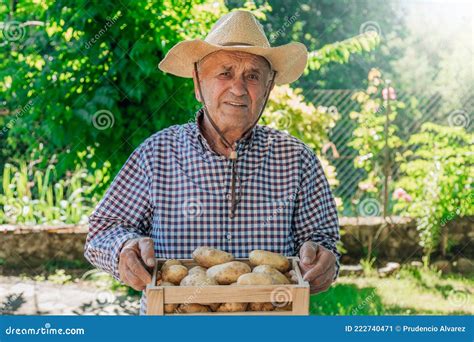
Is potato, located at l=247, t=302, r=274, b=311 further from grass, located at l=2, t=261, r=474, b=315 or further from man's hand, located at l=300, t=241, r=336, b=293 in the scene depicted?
grass, located at l=2, t=261, r=474, b=315

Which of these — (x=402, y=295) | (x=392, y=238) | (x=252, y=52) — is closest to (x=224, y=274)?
(x=252, y=52)

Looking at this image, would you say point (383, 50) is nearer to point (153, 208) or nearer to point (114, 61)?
point (114, 61)

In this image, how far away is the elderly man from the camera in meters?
1.81

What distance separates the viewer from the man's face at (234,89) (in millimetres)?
1813

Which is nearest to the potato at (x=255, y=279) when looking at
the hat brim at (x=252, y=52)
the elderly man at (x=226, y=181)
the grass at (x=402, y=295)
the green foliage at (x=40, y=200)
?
the elderly man at (x=226, y=181)

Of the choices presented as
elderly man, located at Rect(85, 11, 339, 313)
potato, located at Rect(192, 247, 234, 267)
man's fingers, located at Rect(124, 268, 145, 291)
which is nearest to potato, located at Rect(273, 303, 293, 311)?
potato, located at Rect(192, 247, 234, 267)

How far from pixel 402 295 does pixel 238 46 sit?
110 inches

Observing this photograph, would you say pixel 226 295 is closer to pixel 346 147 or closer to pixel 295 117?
pixel 295 117

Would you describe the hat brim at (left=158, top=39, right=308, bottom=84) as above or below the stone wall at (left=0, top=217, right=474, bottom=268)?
above

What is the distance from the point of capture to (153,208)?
1.83 m

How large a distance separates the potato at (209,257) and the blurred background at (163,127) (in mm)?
1686

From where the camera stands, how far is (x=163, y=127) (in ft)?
10.6

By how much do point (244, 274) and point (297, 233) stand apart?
1.79 feet

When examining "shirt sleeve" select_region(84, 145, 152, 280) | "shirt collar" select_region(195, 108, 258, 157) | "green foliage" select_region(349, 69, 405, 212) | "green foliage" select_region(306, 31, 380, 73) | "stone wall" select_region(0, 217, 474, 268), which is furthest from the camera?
"green foliage" select_region(349, 69, 405, 212)
